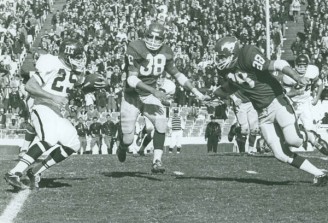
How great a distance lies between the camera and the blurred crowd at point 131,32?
24.2 meters

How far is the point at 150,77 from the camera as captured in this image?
10.3m

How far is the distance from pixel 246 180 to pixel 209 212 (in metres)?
2.45

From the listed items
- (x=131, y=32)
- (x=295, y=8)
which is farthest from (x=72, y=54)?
(x=295, y=8)

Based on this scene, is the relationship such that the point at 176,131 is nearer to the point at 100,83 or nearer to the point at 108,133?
the point at 108,133

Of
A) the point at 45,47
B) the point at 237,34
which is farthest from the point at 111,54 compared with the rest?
the point at 237,34

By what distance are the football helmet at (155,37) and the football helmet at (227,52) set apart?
4.55 feet

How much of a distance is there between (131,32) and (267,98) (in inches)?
727

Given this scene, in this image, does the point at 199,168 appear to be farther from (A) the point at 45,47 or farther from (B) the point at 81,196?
(A) the point at 45,47

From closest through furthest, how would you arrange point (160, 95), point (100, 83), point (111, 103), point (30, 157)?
point (30, 157), point (100, 83), point (160, 95), point (111, 103)

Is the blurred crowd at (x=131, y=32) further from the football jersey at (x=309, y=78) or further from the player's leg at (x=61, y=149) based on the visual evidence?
the player's leg at (x=61, y=149)

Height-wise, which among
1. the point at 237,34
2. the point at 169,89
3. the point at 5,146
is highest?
the point at 237,34

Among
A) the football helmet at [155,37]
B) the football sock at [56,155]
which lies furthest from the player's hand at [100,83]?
the football helmet at [155,37]

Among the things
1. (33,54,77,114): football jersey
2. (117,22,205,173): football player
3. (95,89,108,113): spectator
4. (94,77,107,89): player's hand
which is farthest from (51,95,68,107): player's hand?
(95,89,108,113): spectator

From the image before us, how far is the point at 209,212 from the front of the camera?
22.7 ft
